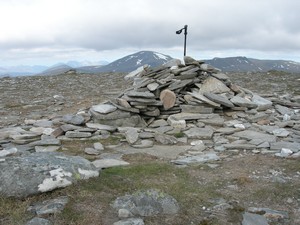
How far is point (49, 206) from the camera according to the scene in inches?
245

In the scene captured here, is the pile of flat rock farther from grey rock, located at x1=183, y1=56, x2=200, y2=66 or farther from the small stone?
the small stone

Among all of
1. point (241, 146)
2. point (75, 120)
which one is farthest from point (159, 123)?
point (241, 146)

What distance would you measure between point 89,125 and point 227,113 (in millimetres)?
6225

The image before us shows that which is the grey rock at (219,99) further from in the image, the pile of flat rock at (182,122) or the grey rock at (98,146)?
the grey rock at (98,146)

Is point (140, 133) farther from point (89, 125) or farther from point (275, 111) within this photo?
point (275, 111)

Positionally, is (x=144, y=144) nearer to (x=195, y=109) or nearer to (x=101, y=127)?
(x=101, y=127)

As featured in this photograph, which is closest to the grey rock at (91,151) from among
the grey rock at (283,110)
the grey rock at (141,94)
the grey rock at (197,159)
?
the grey rock at (197,159)

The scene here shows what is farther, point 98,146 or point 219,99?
point 219,99

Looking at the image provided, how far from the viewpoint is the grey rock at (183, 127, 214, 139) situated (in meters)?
12.7

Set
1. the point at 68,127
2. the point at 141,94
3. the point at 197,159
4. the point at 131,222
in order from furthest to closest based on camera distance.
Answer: the point at 141,94
the point at 68,127
the point at 197,159
the point at 131,222

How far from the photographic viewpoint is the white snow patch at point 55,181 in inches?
264

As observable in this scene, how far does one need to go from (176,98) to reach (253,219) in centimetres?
942

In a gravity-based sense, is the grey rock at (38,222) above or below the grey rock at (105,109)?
below

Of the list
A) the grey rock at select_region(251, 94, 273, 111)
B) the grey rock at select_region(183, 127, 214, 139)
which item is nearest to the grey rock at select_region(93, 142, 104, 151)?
the grey rock at select_region(183, 127, 214, 139)
